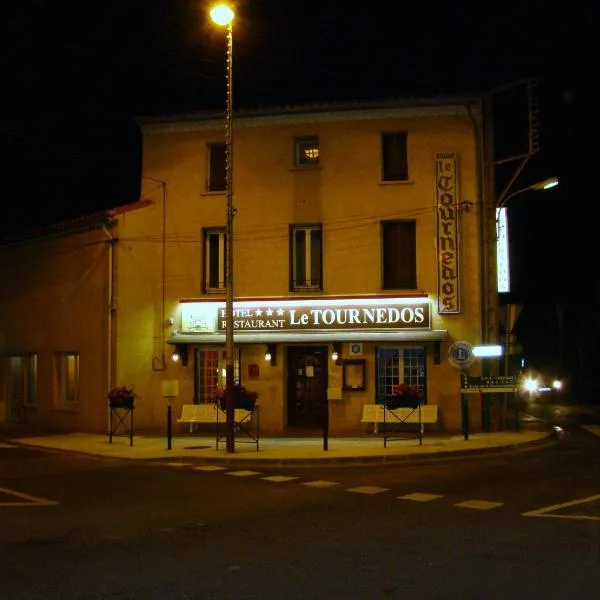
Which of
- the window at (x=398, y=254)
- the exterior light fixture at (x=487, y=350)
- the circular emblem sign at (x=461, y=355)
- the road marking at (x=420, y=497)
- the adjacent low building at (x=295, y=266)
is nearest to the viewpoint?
the road marking at (x=420, y=497)

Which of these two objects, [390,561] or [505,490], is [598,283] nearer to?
[505,490]

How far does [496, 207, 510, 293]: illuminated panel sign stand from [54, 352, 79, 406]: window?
492 inches

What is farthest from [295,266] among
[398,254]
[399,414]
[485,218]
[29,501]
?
[29,501]

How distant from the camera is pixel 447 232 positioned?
66.3 feet

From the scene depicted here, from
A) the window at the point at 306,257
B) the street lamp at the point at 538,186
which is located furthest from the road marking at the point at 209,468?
the street lamp at the point at 538,186

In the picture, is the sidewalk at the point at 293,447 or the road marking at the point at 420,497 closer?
the road marking at the point at 420,497

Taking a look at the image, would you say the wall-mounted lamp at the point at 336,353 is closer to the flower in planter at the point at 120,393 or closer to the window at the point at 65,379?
the flower in planter at the point at 120,393

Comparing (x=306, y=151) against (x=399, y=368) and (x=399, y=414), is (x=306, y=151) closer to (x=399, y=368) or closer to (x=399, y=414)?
(x=399, y=368)

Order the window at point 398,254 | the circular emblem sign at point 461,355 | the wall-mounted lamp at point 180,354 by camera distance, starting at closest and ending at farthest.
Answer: the circular emblem sign at point 461,355 → the window at point 398,254 → the wall-mounted lamp at point 180,354

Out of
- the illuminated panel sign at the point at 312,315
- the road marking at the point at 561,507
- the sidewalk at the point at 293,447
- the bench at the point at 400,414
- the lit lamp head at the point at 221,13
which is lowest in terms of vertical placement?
the road marking at the point at 561,507

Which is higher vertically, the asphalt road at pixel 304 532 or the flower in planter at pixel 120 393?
the flower in planter at pixel 120 393

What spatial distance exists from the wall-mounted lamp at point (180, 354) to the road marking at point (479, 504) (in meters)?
11.9

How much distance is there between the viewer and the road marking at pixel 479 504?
406 inches

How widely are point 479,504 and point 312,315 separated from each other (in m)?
10.4
